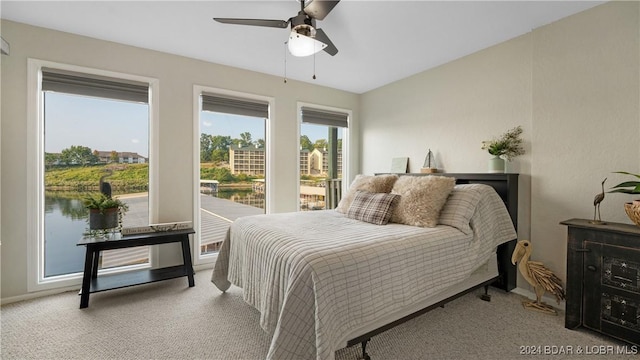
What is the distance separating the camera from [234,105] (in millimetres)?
3477

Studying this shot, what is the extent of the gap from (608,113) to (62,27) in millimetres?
4914

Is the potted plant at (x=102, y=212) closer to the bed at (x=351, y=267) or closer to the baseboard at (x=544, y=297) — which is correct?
the bed at (x=351, y=267)

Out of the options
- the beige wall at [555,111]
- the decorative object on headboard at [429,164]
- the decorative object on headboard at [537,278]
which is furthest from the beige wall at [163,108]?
the decorative object on headboard at [537,278]

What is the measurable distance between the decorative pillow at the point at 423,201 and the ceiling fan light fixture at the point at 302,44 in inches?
57.8

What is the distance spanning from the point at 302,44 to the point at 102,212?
2.46m

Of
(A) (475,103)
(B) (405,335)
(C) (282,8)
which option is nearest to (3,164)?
(C) (282,8)

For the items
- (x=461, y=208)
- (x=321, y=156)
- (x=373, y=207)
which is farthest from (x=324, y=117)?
(x=461, y=208)

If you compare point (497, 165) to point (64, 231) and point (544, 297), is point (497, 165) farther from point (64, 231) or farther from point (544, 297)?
point (64, 231)

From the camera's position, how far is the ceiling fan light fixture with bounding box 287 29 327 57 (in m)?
1.88

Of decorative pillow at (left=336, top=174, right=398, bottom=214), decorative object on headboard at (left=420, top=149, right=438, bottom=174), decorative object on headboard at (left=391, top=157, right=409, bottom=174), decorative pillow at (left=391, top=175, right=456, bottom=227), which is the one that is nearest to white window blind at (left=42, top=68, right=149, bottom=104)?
decorative pillow at (left=336, top=174, right=398, bottom=214)

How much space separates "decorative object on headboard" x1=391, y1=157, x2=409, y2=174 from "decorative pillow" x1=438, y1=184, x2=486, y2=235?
4.47 feet

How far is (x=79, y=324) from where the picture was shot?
207 cm

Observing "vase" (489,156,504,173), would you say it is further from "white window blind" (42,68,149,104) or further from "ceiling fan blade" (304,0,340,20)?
"white window blind" (42,68,149,104)

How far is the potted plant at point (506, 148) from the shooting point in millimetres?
2635
